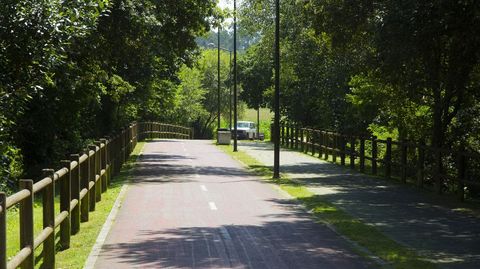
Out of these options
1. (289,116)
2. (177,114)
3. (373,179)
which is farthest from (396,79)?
(177,114)

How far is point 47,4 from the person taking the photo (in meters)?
14.3

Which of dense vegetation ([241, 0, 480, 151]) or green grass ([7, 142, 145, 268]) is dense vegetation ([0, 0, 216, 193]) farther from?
dense vegetation ([241, 0, 480, 151])

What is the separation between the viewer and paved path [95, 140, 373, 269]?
33.0ft

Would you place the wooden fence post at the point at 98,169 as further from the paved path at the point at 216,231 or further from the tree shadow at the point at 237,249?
the tree shadow at the point at 237,249

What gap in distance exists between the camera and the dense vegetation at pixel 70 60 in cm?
1438

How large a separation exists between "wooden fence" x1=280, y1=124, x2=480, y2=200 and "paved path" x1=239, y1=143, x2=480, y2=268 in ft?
2.34

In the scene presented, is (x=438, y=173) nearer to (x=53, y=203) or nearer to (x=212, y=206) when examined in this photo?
(x=212, y=206)

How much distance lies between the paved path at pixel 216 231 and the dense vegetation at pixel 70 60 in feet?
11.3

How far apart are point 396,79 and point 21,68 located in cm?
1024

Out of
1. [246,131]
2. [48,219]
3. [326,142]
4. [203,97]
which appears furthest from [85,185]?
[203,97]

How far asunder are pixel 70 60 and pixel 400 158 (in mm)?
12328

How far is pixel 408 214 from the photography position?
15.3 meters

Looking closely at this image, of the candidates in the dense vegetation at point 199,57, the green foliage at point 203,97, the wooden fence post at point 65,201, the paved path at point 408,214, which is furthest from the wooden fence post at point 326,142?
the green foliage at point 203,97

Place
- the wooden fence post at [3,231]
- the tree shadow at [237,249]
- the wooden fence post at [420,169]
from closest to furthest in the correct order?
the wooden fence post at [3,231] → the tree shadow at [237,249] → the wooden fence post at [420,169]
